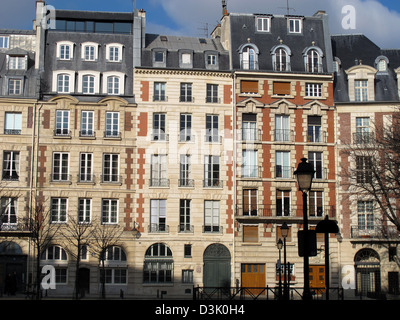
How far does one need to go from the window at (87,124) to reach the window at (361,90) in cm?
1871

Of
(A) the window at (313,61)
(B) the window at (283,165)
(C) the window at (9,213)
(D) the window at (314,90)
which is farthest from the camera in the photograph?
(A) the window at (313,61)

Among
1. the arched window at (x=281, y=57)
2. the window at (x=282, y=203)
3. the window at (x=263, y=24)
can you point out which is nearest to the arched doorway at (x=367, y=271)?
the window at (x=282, y=203)

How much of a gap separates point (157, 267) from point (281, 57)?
56.6 ft

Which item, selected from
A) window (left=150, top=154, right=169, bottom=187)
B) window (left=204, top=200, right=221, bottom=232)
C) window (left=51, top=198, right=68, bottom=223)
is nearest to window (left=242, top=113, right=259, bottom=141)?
window (left=204, top=200, right=221, bottom=232)

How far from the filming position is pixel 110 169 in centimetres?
4322

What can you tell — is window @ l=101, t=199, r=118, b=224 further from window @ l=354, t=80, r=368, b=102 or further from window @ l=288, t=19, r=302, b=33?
window @ l=354, t=80, r=368, b=102

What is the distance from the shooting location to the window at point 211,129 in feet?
146

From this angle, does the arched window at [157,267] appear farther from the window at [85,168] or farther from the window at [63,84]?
the window at [63,84]

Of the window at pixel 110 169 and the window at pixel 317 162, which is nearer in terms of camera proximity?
the window at pixel 110 169

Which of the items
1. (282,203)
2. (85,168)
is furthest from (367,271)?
(85,168)

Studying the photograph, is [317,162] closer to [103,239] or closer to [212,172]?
[212,172]

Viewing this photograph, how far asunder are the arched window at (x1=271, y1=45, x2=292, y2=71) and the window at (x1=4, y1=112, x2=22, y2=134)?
18045 mm

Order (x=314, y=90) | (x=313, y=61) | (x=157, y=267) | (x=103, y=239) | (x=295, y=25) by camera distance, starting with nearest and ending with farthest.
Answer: (x=103, y=239)
(x=157, y=267)
(x=314, y=90)
(x=313, y=61)
(x=295, y=25)

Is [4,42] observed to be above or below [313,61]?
above
